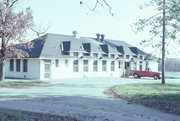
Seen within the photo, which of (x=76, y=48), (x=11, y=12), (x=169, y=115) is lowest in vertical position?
(x=169, y=115)

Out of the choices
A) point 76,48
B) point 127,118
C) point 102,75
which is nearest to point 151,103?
point 127,118

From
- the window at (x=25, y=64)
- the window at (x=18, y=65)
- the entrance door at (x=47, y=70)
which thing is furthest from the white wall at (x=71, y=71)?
the window at (x=18, y=65)

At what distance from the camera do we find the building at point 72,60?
37.6 m

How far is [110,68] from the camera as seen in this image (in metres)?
48.4

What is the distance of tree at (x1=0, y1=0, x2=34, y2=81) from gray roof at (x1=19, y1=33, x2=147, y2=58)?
5.30 meters

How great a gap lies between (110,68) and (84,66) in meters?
6.26

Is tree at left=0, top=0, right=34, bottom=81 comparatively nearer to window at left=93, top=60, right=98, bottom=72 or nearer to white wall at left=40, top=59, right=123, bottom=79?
white wall at left=40, top=59, right=123, bottom=79

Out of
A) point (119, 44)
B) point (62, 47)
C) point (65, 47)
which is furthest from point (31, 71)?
point (119, 44)

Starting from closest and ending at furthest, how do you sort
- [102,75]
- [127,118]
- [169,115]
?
[127,118] → [169,115] → [102,75]

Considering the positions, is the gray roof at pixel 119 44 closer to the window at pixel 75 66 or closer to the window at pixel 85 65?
the window at pixel 85 65

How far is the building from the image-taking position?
37.6 m

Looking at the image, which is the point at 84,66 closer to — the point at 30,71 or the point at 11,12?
the point at 30,71

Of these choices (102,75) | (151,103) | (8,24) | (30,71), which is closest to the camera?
(151,103)

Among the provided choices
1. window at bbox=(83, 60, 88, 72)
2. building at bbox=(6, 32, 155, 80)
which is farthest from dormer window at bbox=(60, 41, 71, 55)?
window at bbox=(83, 60, 88, 72)
